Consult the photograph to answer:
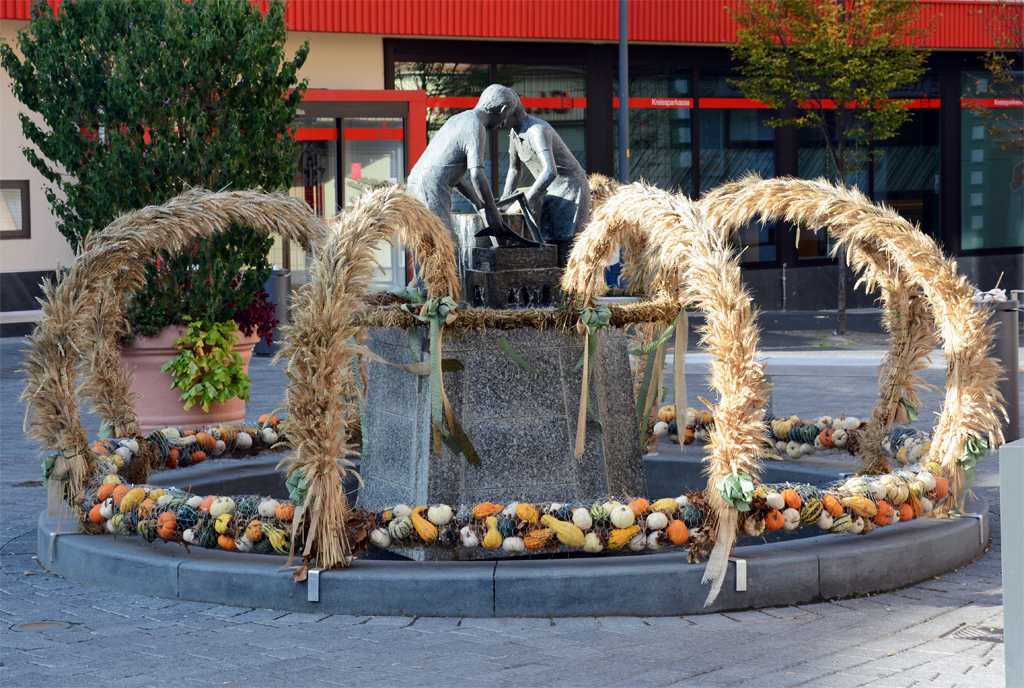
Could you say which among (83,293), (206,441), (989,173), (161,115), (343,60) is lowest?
(206,441)

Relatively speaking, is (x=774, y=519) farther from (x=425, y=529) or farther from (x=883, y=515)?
(x=425, y=529)

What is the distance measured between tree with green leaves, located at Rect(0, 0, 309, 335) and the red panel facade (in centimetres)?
800

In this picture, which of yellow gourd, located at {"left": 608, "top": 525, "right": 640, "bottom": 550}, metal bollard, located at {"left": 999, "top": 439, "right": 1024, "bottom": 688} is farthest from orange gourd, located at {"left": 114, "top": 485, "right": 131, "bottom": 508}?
metal bollard, located at {"left": 999, "top": 439, "right": 1024, "bottom": 688}

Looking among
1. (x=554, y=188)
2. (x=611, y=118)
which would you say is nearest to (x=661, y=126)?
(x=611, y=118)

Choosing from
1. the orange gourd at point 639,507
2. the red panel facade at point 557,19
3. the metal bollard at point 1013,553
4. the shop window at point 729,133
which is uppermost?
the red panel facade at point 557,19

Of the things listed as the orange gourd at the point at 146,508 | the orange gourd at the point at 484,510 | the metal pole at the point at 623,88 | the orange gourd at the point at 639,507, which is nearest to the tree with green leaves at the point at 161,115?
the orange gourd at the point at 146,508

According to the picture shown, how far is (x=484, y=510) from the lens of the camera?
5285 millimetres

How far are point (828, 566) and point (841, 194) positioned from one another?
1820mm

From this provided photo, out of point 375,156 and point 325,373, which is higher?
point 375,156

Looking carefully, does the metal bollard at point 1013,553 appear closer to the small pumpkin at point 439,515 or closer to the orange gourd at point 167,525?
the small pumpkin at point 439,515

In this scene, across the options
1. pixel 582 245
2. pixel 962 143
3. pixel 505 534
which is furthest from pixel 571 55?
pixel 505 534

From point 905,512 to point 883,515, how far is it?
9.1 inches

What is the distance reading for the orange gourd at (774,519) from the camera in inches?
205

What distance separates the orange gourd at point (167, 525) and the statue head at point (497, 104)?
273cm
